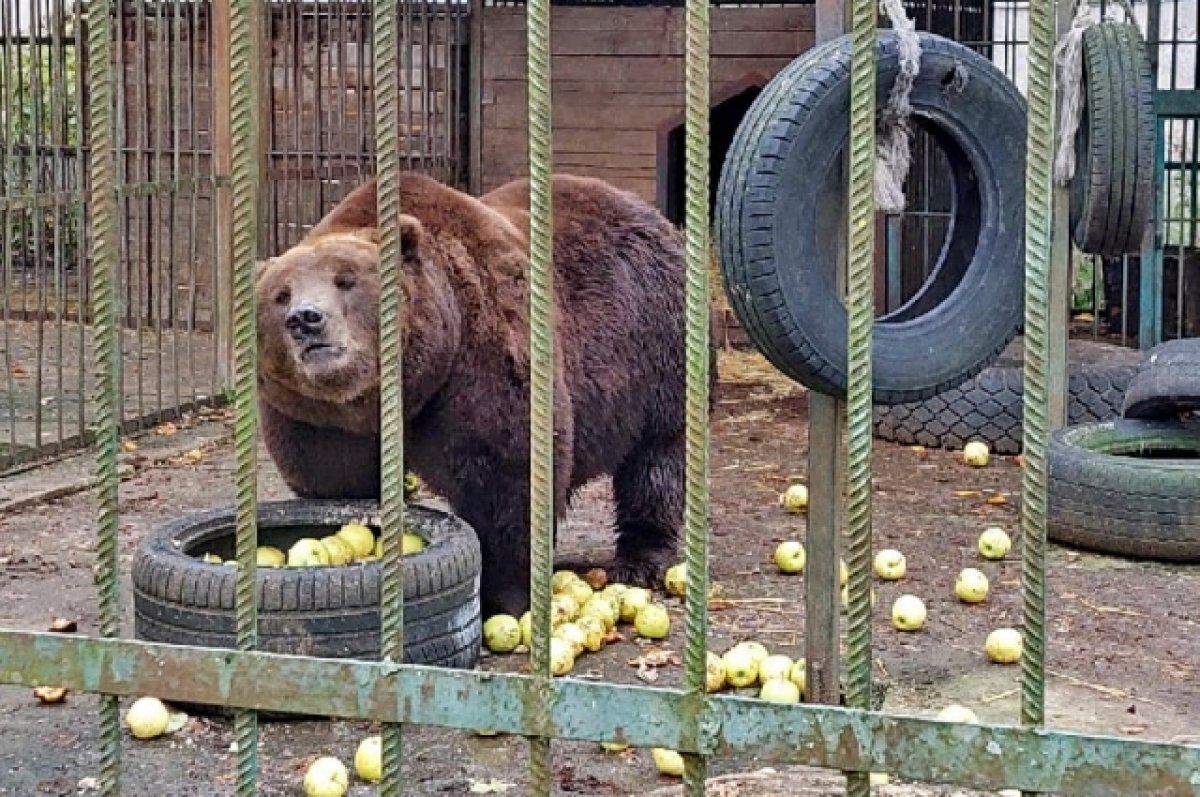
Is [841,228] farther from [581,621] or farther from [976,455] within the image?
[976,455]

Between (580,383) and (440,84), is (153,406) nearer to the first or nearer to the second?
(440,84)

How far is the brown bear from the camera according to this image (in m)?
5.89

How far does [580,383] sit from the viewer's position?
659cm

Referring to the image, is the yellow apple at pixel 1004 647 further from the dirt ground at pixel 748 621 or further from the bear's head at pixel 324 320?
the bear's head at pixel 324 320

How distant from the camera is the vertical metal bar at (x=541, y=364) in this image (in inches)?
101

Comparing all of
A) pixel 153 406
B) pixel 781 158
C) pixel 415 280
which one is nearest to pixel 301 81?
pixel 153 406

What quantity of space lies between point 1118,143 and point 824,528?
8.19ft

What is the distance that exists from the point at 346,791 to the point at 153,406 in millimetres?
6085

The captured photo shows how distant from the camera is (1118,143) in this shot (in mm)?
6676

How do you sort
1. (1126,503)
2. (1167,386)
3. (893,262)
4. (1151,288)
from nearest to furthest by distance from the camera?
(1126,503), (1167,386), (1151,288), (893,262)

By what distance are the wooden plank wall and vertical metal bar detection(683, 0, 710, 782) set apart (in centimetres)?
970

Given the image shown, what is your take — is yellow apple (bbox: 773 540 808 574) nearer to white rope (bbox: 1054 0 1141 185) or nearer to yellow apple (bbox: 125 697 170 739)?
white rope (bbox: 1054 0 1141 185)

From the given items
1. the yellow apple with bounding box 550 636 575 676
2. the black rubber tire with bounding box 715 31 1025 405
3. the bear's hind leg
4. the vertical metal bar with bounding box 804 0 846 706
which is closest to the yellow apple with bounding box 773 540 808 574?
the bear's hind leg

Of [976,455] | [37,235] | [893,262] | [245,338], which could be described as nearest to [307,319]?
[245,338]
